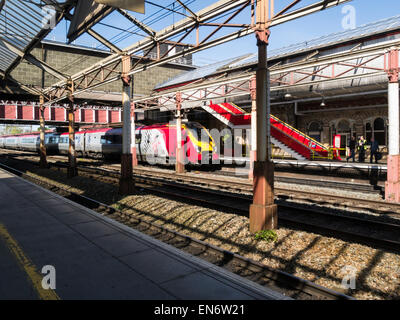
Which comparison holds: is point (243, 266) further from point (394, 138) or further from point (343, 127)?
point (343, 127)

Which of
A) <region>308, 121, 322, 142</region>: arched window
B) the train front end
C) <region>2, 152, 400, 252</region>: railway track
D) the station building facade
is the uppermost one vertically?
the station building facade

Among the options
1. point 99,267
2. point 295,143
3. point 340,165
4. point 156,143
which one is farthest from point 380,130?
point 99,267

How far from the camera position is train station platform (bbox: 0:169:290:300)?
4238 mm

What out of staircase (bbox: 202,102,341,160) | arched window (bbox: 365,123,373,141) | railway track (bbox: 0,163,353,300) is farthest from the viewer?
staircase (bbox: 202,102,341,160)

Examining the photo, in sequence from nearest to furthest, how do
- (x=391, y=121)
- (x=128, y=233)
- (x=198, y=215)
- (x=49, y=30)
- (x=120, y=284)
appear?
(x=120, y=284), (x=128, y=233), (x=198, y=215), (x=391, y=121), (x=49, y=30)

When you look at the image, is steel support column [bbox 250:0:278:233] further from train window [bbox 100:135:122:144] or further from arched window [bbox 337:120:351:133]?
train window [bbox 100:135:122:144]

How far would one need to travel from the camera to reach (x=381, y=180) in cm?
1473

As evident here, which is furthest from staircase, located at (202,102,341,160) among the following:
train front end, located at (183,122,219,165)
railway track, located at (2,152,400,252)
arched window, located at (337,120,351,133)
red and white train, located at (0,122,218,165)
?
railway track, located at (2,152,400,252)

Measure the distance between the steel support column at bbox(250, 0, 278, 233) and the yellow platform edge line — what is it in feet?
16.2

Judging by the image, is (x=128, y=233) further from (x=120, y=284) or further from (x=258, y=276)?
(x=258, y=276)

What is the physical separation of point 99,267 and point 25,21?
40.7 ft

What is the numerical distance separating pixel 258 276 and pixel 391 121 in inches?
379

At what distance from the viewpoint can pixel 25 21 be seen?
12.6 meters
